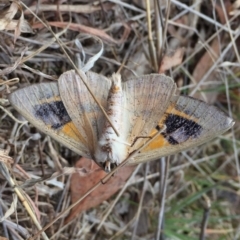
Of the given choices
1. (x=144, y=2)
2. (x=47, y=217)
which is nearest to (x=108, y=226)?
(x=47, y=217)

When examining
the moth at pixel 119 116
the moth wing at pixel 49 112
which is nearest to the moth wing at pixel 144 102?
the moth at pixel 119 116

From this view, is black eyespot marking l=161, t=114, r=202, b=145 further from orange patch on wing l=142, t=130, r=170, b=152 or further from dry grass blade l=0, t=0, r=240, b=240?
dry grass blade l=0, t=0, r=240, b=240

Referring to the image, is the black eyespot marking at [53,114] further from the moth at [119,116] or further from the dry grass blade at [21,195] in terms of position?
the dry grass blade at [21,195]

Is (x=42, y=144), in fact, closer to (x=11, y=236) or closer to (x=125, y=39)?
(x=11, y=236)

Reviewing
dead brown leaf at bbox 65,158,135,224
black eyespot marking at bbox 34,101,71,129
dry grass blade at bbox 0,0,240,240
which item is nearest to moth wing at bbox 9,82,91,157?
black eyespot marking at bbox 34,101,71,129

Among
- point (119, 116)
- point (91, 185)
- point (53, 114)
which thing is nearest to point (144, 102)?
point (119, 116)

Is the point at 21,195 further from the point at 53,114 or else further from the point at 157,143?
the point at 157,143
